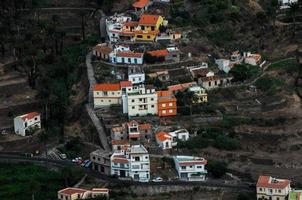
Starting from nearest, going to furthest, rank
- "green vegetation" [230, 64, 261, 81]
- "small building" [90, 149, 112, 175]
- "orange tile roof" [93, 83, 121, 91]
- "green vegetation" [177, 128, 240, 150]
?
"small building" [90, 149, 112, 175] → "green vegetation" [177, 128, 240, 150] → "orange tile roof" [93, 83, 121, 91] → "green vegetation" [230, 64, 261, 81]

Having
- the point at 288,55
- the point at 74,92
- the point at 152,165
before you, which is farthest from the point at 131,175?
the point at 288,55

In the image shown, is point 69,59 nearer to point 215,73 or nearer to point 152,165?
point 215,73

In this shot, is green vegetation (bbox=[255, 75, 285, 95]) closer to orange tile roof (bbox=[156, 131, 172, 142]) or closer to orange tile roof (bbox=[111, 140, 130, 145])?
orange tile roof (bbox=[156, 131, 172, 142])

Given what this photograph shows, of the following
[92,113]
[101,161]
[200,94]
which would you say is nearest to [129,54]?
[92,113]

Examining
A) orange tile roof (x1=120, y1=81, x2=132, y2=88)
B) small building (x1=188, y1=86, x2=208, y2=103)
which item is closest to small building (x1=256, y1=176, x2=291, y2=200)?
small building (x1=188, y1=86, x2=208, y2=103)

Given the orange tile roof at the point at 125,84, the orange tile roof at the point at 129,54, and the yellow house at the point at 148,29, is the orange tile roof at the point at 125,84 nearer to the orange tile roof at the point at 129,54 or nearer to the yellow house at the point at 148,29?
the orange tile roof at the point at 129,54

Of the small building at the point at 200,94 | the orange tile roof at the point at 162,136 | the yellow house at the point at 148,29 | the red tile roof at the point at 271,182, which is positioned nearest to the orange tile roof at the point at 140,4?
the yellow house at the point at 148,29
